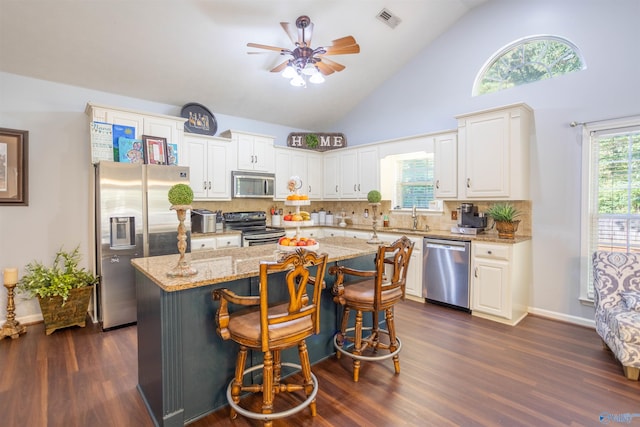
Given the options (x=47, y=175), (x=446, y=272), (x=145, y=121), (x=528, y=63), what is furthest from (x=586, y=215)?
(x=47, y=175)

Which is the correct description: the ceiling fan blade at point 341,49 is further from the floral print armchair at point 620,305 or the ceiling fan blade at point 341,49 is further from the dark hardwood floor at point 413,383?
the floral print armchair at point 620,305

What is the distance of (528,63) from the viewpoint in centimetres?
385

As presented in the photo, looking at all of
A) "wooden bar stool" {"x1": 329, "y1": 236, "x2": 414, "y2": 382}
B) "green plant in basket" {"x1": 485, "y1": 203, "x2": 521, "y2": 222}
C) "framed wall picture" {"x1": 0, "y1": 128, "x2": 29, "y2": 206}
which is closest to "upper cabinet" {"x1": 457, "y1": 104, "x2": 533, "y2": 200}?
"green plant in basket" {"x1": 485, "y1": 203, "x2": 521, "y2": 222}

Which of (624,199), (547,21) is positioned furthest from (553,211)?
(547,21)

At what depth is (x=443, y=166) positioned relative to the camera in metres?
4.30

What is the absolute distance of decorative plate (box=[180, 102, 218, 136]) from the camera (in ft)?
14.7

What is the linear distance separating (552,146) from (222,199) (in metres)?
4.36

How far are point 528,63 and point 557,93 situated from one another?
57cm

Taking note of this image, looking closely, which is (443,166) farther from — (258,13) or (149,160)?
(149,160)

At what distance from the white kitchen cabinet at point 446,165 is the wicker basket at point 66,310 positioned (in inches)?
177

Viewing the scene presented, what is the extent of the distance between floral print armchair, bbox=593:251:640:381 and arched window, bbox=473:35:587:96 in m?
2.15

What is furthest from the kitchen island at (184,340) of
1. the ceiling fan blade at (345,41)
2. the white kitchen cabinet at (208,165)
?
the white kitchen cabinet at (208,165)

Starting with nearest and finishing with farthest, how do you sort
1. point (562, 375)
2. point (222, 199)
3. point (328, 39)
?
point (562, 375) → point (328, 39) → point (222, 199)

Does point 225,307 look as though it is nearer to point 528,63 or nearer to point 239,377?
point 239,377
